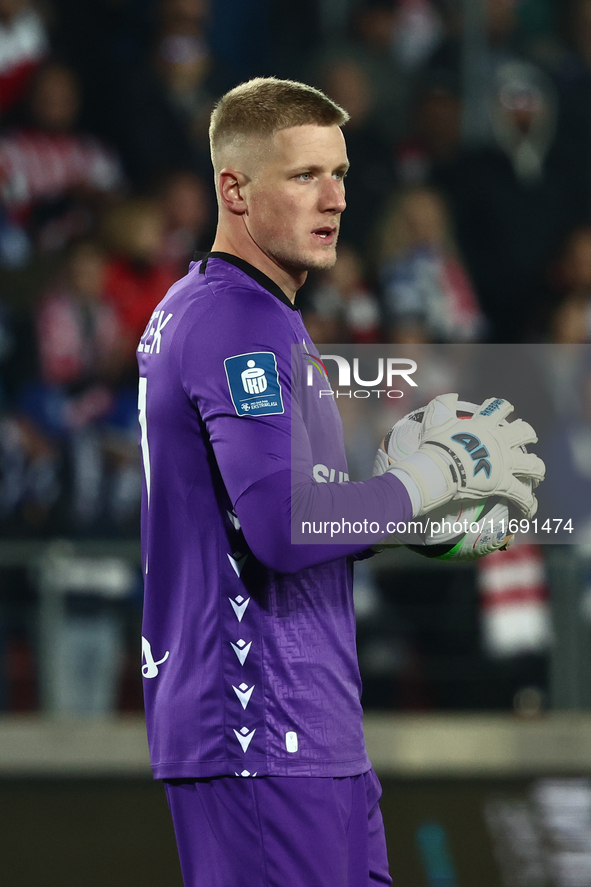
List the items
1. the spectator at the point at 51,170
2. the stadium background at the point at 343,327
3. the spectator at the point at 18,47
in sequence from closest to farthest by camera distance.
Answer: the stadium background at the point at 343,327 → the spectator at the point at 51,170 → the spectator at the point at 18,47

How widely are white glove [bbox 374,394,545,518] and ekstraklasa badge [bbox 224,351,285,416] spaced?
0.23 metres

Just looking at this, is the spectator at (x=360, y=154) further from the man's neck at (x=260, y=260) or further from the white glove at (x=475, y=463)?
the white glove at (x=475, y=463)

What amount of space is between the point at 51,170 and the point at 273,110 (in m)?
4.59

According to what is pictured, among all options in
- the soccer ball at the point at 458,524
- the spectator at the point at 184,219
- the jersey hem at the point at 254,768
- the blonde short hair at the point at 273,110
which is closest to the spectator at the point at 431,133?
the spectator at the point at 184,219

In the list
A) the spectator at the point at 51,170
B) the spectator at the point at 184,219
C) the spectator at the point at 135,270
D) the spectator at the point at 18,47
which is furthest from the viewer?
the spectator at the point at 18,47

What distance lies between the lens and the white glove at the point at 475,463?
1902 mm

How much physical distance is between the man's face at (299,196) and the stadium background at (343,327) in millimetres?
706

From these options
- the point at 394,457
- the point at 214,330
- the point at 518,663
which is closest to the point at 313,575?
the point at 394,457

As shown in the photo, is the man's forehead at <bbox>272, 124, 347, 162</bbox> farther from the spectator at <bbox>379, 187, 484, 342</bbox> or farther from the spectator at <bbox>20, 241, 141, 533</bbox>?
the spectator at <bbox>379, 187, 484, 342</bbox>

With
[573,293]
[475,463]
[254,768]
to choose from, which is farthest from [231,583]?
[573,293]

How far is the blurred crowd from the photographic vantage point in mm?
5512

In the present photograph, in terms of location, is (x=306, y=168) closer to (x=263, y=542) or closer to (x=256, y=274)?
(x=256, y=274)

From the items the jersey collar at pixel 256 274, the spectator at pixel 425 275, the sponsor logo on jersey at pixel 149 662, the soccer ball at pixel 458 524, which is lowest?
the sponsor logo on jersey at pixel 149 662

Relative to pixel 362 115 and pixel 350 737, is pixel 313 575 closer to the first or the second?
pixel 350 737
